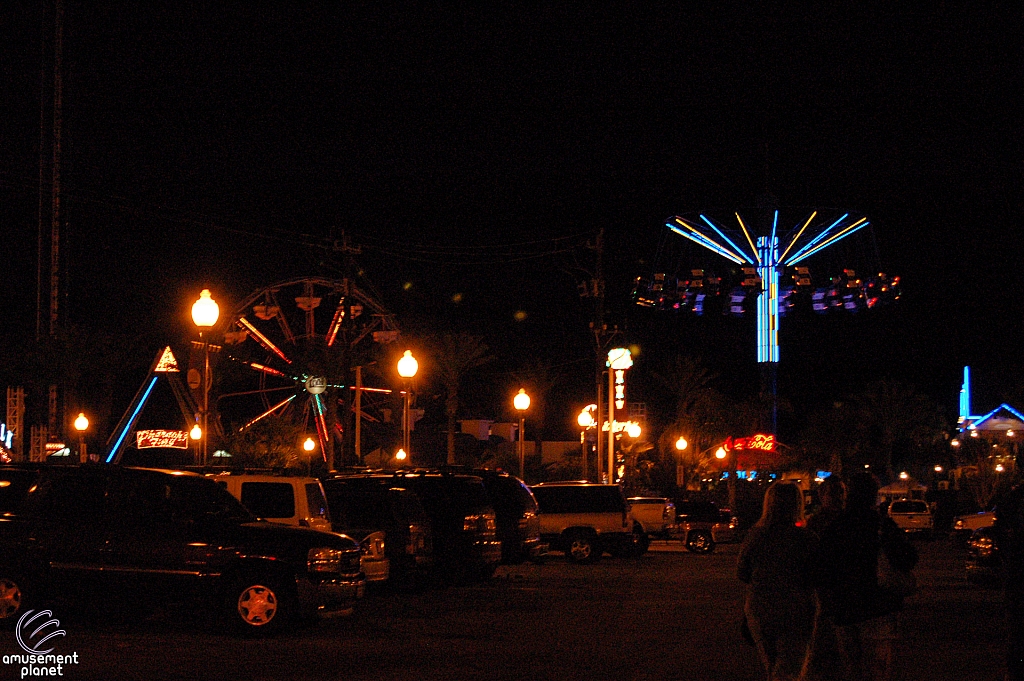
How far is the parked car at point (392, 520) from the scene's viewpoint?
62.6ft

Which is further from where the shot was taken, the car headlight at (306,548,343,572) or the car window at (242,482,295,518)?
the car window at (242,482,295,518)

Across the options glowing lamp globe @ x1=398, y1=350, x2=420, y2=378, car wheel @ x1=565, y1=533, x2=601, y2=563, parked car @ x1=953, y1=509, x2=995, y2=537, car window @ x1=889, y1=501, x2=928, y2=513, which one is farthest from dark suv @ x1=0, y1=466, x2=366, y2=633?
car window @ x1=889, y1=501, x2=928, y2=513

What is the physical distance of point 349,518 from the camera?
63.1 feet

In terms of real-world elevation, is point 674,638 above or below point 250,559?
below

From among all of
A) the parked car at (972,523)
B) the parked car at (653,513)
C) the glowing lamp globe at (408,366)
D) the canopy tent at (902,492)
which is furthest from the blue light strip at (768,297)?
the parked car at (972,523)

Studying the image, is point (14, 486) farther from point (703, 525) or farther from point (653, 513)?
point (653, 513)

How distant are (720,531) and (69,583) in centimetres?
2528

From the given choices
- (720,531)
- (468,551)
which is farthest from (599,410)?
(468,551)

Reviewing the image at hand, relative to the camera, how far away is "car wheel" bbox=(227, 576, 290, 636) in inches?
535

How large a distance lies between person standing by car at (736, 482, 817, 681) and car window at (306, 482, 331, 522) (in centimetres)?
995

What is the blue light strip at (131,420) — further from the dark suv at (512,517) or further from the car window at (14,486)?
the car window at (14,486)

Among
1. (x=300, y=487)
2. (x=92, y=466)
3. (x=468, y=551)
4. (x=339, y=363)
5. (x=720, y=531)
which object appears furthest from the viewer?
(x=339, y=363)

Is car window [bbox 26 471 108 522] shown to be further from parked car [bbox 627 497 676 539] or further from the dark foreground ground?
parked car [bbox 627 497 676 539]

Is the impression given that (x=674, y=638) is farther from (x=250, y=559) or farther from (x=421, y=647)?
(x=250, y=559)
